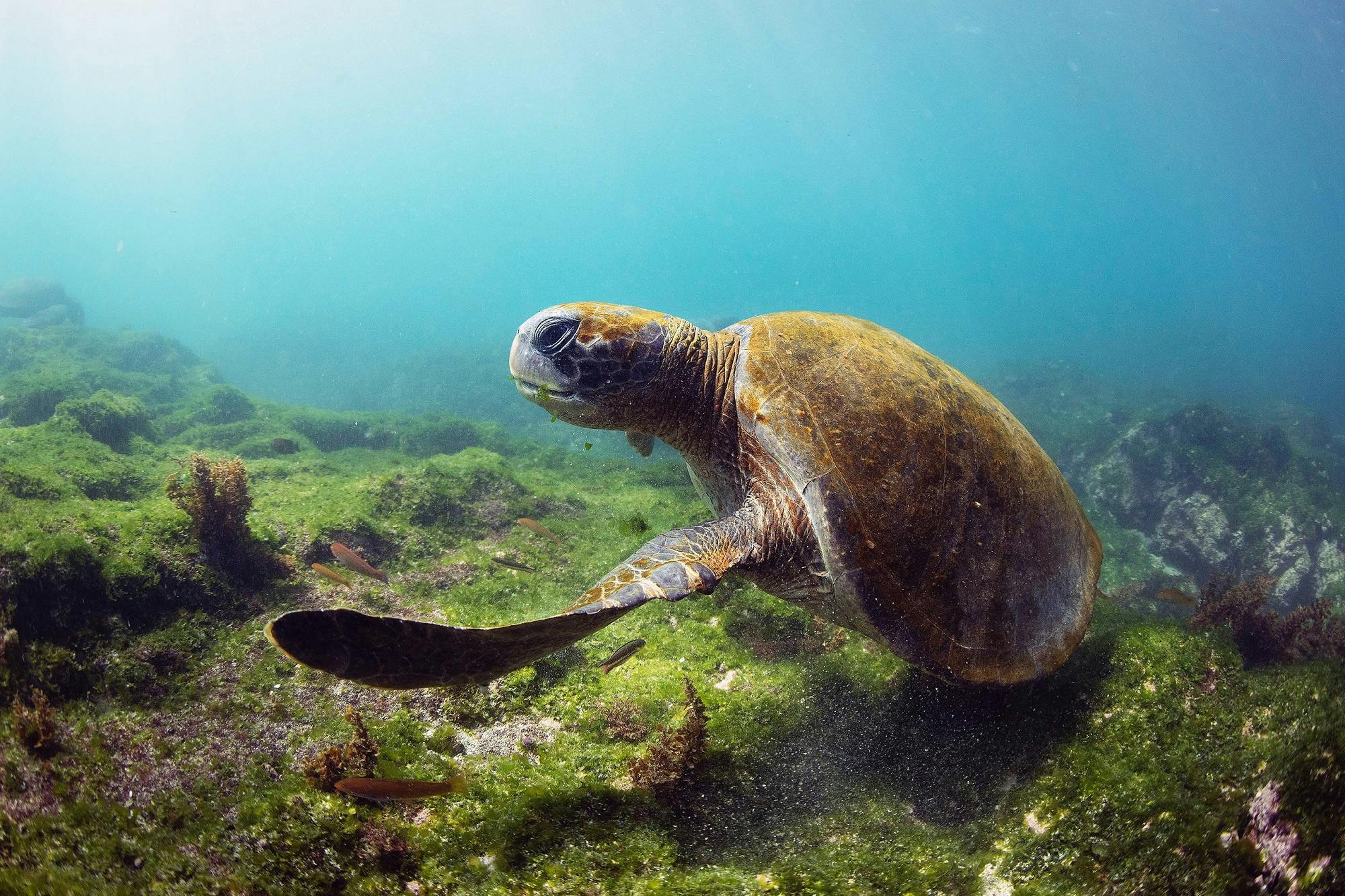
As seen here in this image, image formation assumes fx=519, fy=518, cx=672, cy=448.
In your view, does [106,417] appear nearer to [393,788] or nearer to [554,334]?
[554,334]

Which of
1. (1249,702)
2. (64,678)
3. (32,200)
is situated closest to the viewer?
(1249,702)

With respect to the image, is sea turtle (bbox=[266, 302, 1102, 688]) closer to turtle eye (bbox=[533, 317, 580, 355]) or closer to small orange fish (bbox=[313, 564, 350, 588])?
turtle eye (bbox=[533, 317, 580, 355])

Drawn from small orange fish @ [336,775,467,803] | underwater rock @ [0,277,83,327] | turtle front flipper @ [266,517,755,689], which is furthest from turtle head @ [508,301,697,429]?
underwater rock @ [0,277,83,327]

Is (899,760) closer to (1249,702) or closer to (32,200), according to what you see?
(1249,702)

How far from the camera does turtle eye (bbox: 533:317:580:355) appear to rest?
3445mm

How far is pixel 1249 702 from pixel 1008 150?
449 feet

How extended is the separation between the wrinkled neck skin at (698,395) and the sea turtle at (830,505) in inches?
0.5

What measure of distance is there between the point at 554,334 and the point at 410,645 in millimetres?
2156

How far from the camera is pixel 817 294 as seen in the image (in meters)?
108

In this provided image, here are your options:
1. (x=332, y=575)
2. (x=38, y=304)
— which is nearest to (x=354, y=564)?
(x=332, y=575)

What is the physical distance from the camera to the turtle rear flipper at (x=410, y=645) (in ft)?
5.94

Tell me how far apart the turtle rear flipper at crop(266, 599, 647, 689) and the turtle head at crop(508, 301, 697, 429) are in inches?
65.4

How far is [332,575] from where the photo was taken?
418 centimetres

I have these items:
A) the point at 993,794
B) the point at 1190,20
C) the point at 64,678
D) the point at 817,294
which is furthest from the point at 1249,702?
the point at 817,294
